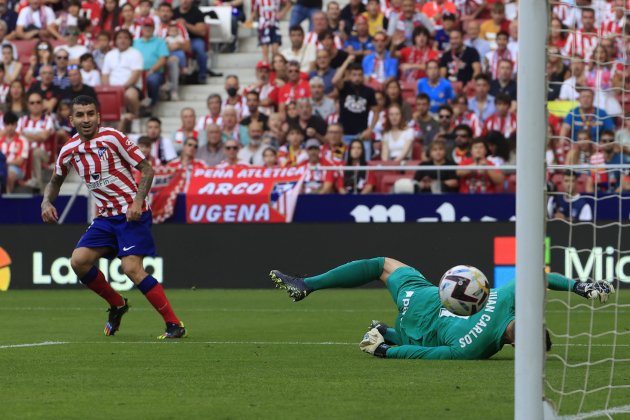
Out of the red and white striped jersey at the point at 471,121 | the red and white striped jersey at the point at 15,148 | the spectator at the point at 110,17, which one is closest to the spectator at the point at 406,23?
the red and white striped jersey at the point at 471,121

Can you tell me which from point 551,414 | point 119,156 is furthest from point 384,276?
point 551,414

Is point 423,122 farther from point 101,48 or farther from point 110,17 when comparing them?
point 110,17

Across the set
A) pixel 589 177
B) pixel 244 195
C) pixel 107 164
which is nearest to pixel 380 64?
pixel 244 195

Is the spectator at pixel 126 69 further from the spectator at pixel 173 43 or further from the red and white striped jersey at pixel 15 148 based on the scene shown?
the red and white striped jersey at pixel 15 148

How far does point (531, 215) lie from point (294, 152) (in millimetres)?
14474

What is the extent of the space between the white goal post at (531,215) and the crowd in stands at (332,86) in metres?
11.5

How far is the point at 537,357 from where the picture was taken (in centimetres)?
598

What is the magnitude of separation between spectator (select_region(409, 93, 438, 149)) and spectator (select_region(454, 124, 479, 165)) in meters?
0.55

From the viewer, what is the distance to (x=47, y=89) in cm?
2261

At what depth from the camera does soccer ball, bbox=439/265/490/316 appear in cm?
911

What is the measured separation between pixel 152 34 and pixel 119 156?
464 inches

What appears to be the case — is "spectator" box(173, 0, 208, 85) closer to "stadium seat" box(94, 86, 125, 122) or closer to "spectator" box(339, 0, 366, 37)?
"stadium seat" box(94, 86, 125, 122)

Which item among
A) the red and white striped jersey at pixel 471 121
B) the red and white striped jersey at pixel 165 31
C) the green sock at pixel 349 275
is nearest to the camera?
the green sock at pixel 349 275

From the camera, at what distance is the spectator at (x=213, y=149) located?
66.9 feet
